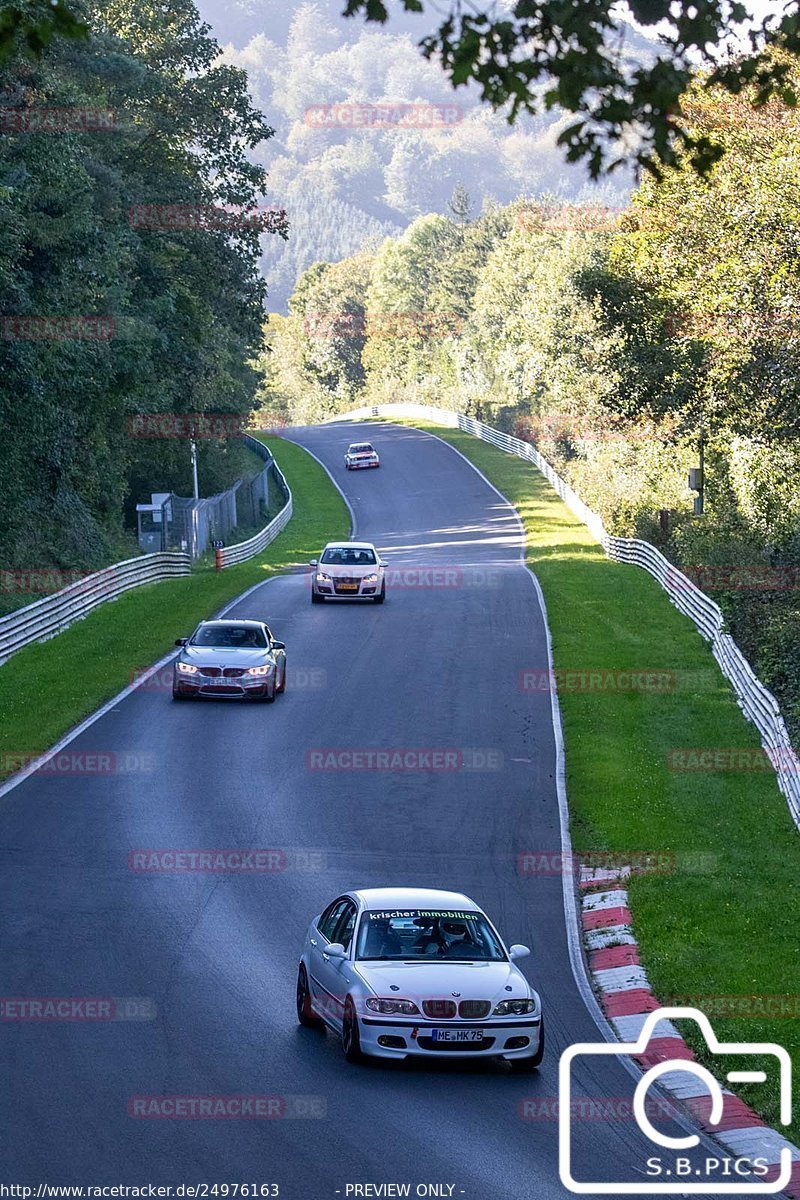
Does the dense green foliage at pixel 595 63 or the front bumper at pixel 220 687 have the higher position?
the dense green foliage at pixel 595 63

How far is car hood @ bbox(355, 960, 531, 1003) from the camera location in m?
11.8

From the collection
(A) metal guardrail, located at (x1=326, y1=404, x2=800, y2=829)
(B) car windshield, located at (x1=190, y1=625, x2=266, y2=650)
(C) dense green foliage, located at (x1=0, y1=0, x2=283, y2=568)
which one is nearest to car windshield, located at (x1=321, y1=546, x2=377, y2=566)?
(C) dense green foliage, located at (x1=0, y1=0, x2=283, y2=568)

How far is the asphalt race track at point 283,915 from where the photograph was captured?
992cm

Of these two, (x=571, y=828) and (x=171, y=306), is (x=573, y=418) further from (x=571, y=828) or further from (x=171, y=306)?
(x=571, y=828)

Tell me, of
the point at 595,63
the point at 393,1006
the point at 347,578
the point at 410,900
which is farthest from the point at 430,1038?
the point at 347,578

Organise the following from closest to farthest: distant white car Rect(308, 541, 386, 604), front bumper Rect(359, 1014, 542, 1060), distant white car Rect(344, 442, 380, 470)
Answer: front bumper Rect(359, 1014, 542, 1060)
distant white car Rect(308, 541, 386, 604)
distant white car Rect(344, 442, 380, 470)

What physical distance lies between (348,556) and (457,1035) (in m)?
29.9

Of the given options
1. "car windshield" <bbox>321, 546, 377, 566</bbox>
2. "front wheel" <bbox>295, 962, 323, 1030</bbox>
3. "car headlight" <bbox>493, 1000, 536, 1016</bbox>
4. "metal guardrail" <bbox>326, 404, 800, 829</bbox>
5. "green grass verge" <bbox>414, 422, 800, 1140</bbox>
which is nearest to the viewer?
"car headlight" <bbox>493, 1000, 536, 1016</bbox>

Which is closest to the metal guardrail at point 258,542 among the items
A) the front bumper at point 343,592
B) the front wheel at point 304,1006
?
the front bumper at point 343,592

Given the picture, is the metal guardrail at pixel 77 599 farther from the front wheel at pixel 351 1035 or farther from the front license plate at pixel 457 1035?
the front license plate at pixel 457 1035

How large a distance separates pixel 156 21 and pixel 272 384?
419 ft

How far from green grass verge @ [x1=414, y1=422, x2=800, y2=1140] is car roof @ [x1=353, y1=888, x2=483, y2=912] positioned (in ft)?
7.39

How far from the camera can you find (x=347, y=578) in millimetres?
40219

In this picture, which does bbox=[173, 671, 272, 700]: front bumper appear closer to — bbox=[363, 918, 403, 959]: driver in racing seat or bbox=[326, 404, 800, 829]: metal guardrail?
bbox=[326, 404, 800, 829]: metal guardrail
